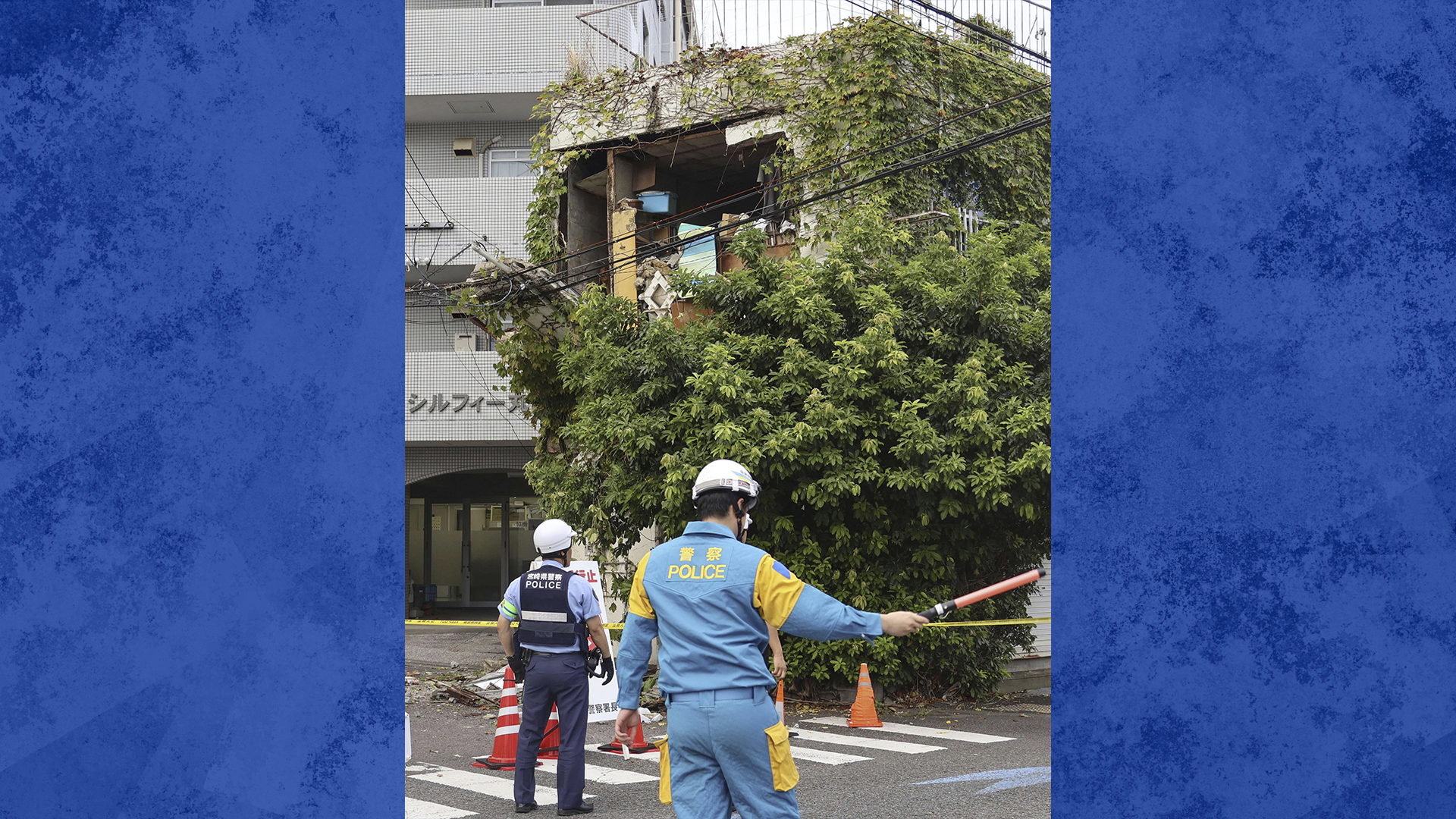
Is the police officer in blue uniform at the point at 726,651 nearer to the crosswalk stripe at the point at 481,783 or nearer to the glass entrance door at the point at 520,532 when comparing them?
the crosswalk stripe at the point at 481,783

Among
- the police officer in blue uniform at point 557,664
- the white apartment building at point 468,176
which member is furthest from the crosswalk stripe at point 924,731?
the white apartment building at point 468,176

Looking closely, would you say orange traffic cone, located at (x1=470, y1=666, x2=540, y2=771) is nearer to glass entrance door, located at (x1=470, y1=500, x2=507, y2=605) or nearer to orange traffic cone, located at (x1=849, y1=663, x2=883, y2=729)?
orange traffic cone, located at (x1=849, y1=663, x2=883, y2=729)

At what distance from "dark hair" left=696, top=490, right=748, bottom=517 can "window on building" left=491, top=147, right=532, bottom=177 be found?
22.6 meters

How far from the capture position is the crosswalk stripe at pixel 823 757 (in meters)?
10.5

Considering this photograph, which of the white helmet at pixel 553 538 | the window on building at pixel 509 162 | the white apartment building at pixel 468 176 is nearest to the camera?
the white helmet at pixel 553 538

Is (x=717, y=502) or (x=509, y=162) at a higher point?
(x=509, y=162)

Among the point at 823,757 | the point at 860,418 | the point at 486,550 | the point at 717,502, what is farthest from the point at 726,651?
the point at 486,550

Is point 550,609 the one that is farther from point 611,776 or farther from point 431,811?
point 611,776

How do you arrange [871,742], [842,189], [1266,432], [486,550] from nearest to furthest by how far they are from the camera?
1. [1266,432]
2. [871,742]
3. [842,189]
4. [486,550]

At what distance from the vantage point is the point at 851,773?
32.6 ft

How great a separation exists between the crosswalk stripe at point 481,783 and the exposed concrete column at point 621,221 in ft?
29.4

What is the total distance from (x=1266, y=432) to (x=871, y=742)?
8624 millimetres

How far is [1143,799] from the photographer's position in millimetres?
3324

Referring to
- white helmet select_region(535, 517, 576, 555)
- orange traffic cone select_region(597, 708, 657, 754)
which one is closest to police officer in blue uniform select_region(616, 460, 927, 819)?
white helmet select_region(535, 517, 576, 555)
